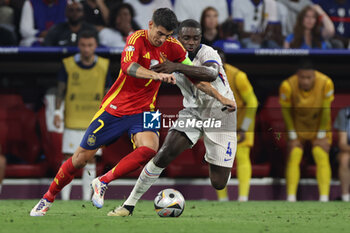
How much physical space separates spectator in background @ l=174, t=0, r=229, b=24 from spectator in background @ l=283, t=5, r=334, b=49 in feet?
3.14

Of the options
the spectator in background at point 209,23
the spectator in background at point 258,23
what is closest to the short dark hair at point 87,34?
the spectator in background at point 209,23

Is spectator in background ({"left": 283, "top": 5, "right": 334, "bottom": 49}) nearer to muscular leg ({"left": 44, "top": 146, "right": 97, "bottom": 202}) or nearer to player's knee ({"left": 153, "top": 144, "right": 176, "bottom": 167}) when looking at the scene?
player's knee ({"left": 153, "top": 144, "right": 176, "bottom": 167})

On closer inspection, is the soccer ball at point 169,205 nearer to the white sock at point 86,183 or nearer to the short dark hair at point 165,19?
the short dark hair at point 165,19

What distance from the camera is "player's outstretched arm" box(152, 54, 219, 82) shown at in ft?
19.5

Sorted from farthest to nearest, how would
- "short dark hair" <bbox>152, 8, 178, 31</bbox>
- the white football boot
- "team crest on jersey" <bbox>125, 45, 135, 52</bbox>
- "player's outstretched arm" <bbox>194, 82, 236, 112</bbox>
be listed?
1. "player's outstretched arm" <bbox>194, 82, 236, 112</bbox>
2. the white football boot
3. "team crest on jersey" <bbox>125, 45, 135, 52</bbox>
4. "short dark hair" <bbox>152, 8, 178, 31</bbox>

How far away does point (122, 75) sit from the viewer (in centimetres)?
627

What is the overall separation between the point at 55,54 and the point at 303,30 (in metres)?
3.40

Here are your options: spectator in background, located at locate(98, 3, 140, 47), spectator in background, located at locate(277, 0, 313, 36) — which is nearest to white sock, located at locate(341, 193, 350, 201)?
spectator in background, located at locate(277, 0, 313, 36)

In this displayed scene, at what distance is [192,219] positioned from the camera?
636 centimetres

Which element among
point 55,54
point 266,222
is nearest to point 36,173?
point 55,54

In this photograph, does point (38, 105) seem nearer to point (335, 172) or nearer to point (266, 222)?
point (335, 172)

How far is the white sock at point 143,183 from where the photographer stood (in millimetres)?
6434

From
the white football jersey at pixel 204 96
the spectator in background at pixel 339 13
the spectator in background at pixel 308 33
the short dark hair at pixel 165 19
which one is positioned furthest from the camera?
the spectator in background at pixel 339 13

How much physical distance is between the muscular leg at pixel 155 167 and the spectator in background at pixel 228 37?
338 centimetres
